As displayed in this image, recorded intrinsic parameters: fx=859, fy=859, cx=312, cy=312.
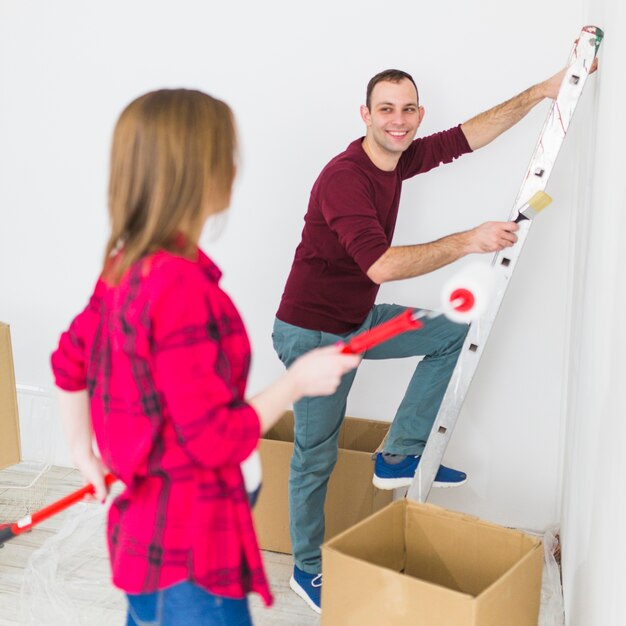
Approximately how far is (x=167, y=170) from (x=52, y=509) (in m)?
0.65

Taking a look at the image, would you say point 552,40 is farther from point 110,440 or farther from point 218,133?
point 110,440

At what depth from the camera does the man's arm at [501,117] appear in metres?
2.13

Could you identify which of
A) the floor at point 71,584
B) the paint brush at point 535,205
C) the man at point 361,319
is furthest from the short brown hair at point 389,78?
the floor at point 71,584

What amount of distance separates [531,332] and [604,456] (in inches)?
41.9

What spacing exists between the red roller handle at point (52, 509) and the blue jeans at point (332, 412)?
76 centimetres

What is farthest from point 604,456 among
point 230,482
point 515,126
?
point 515,126

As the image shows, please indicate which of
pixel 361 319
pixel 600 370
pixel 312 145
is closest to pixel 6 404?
pixel 361 319

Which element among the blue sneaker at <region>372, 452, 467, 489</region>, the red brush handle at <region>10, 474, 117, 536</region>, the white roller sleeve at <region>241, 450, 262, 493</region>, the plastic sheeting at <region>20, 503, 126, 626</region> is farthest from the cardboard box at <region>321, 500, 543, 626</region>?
the plastic sheeting at <region>20, 503, 126, 626</region>

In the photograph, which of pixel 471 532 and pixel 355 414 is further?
pixel 355 414

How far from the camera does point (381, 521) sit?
1.79 metres

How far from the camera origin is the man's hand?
183cm

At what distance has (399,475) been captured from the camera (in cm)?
215

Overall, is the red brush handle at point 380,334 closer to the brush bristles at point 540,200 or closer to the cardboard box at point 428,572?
the cardboard box at point 428,572

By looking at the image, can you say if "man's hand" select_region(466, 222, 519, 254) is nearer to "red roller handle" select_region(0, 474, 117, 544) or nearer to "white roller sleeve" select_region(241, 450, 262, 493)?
"white roller sleeve" select_region(241, 450, 262, 493)
